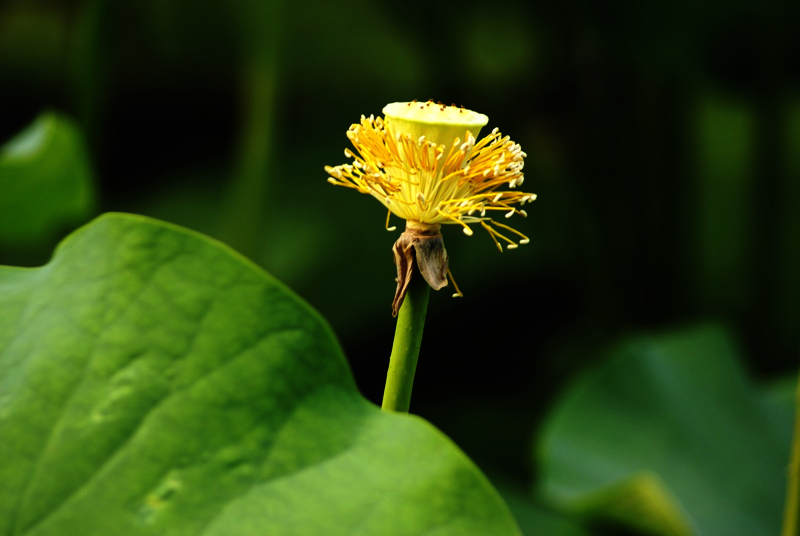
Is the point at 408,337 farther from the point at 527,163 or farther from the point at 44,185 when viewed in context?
the point at 527,163

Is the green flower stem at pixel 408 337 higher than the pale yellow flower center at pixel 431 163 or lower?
lower

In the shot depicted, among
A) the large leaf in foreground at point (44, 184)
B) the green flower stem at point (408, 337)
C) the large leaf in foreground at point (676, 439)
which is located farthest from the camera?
the large leaf in foreground at point (676, 439)

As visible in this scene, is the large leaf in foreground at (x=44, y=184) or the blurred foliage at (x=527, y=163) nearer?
the large leaf in foreground at (x=44, y=184)

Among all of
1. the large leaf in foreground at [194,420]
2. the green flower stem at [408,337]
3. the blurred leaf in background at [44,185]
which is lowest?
the blurred leaf in background at [44,185]

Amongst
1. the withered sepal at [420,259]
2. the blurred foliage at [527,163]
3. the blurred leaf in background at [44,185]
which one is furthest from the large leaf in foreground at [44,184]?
the blurred foliage at [527,163]

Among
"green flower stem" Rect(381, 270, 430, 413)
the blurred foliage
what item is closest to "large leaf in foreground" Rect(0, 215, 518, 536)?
"green flower stem" Rect(381, 270, 430, 413)

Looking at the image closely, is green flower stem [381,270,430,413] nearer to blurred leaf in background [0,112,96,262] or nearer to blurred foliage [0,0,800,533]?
blurred leaf in background [0,112,96,262]

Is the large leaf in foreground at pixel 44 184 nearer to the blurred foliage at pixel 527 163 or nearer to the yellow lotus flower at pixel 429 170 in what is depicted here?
the yellow lotus flower at pixel 429 170
